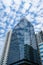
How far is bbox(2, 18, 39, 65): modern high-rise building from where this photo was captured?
85.6m

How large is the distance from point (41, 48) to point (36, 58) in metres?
11.6

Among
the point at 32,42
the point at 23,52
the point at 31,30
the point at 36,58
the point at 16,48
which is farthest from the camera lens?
the point at 31,30

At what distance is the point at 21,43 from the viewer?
9525 cm

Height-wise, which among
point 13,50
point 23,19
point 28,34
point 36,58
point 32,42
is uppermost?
point 23,19

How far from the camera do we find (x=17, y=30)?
11275 centimetres

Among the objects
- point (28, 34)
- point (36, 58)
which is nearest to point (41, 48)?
point (36, 58)

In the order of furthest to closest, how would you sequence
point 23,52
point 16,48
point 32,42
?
point 32,42 < point 16,48 < point 23,52

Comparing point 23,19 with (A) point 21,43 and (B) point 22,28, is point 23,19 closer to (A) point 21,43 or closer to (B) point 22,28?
(B) point 22,28

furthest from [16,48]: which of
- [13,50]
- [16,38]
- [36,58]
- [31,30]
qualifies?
[31,30]

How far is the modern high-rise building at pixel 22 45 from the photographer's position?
3369 inches

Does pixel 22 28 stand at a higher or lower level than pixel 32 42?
higher

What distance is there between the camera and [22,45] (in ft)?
301

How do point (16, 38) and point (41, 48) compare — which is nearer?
point (41, 48)

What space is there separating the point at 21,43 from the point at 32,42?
44.2 feet
